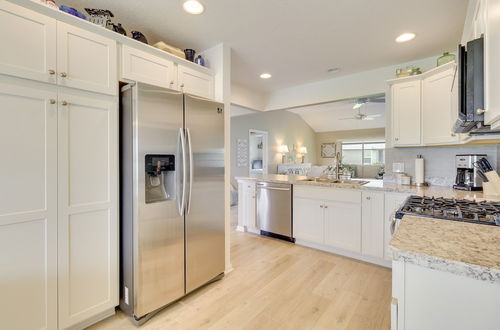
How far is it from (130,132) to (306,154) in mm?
8912

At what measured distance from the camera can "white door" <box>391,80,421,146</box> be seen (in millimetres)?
2582

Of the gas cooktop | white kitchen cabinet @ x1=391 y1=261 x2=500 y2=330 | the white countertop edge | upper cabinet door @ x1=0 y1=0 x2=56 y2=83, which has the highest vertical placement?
upper cabinet door @ x1=0 y1=0 x2=56 y2=83

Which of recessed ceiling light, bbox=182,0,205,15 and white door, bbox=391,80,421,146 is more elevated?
recessed ceiling light, bbox=182,0,205,15

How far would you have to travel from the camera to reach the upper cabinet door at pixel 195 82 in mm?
2199

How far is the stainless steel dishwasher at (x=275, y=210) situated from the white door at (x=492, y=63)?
2.43m

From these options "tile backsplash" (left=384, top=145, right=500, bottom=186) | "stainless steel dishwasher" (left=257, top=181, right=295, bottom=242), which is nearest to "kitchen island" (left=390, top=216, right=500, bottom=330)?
"tile backsplash" (left=384, top=145, right=500, bottom=186)

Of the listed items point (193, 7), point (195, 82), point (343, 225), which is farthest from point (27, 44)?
point (343, 225)

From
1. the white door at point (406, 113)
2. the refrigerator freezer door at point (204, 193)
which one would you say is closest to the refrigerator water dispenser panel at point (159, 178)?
the refrigerator freezer door at point (204, 193)

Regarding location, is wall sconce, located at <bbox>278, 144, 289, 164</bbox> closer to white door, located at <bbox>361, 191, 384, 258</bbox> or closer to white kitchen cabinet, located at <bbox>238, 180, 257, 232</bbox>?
white kitchen cabinet, located at <bbox>238, 180, 257, 232</bbox>

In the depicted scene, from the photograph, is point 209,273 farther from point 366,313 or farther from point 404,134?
point 404,134

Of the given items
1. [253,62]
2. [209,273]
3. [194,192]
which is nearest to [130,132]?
[194,192]

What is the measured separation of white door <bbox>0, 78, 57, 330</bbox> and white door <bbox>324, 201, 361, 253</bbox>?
2.70m

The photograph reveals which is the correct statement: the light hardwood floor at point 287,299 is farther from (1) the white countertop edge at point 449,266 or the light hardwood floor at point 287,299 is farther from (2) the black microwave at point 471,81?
(2) the black microwave at point 471,81

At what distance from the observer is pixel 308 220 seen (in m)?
3.13
